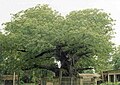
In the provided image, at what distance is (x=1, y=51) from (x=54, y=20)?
6.22 m

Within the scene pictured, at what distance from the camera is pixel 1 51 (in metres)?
33.1

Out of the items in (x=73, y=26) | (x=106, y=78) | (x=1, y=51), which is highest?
(x=73, y=26)

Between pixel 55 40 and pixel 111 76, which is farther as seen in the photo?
pixel 111 76

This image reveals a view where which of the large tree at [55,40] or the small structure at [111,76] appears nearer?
the large tree at [55,40]

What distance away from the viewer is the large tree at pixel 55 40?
2908 cm

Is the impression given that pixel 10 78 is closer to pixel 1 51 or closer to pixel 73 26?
pixel 1 51

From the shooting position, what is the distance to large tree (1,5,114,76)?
95.4 ft

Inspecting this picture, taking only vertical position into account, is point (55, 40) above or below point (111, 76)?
above

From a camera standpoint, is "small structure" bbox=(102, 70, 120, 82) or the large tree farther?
"small structure" bbox=(102, 70, 120, 82)

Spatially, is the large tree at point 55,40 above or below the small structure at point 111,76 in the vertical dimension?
above

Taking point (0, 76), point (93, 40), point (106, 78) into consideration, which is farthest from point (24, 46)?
point (106, 78)

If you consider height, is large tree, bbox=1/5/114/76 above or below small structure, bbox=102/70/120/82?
above

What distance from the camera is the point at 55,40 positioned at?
95.3ft

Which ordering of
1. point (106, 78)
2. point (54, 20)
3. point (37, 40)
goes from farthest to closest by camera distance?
point (106, 78)
point (54, 20)
point (37, 40)
